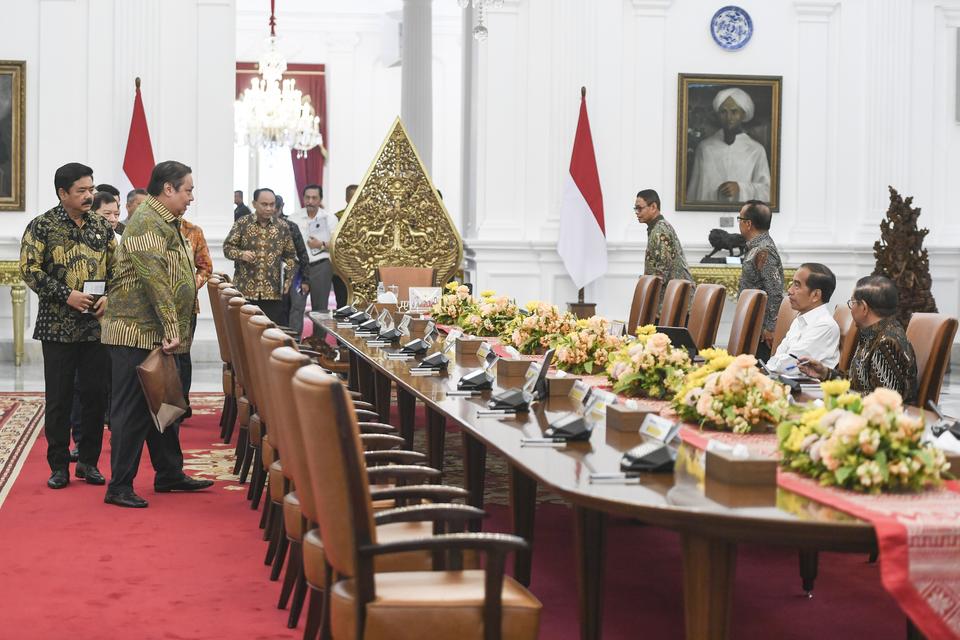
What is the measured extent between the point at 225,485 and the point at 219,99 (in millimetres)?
5837

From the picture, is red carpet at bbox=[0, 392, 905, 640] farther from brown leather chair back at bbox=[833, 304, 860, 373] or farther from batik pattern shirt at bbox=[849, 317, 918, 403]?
brown leather chair back at bbox=[833, 304, 860, 373]

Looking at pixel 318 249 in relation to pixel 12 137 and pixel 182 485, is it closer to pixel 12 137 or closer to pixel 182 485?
pixel 12 137

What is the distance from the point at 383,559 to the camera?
3.25 m

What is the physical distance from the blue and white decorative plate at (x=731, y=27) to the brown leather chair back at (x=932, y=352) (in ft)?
23.6

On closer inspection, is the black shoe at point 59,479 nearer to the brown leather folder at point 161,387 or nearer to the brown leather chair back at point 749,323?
the brown leather folder at point 161,387

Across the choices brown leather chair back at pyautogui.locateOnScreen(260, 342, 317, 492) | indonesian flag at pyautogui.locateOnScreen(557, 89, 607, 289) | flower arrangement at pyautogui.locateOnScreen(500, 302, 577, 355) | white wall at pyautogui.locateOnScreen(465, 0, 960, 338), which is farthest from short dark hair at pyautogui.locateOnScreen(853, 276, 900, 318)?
white wall at pyautogui.locateOnScreen(465, 0, 960, 338)

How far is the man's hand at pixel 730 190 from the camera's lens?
461 inches

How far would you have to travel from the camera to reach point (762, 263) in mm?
7516

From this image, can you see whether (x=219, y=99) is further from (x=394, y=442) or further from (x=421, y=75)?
(x=394, y=442)

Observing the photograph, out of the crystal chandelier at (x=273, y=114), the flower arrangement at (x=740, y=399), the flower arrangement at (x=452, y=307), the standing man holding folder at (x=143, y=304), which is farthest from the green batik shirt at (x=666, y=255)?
the crystal chandelier at (x=273, y=114)

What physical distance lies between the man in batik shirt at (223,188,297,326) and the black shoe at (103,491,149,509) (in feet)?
12.4

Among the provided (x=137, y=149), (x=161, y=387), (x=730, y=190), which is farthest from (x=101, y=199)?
(x=730, y=190)

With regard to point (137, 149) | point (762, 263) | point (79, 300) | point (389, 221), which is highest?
point (137, 149)

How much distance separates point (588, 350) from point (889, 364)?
1.12 meters
